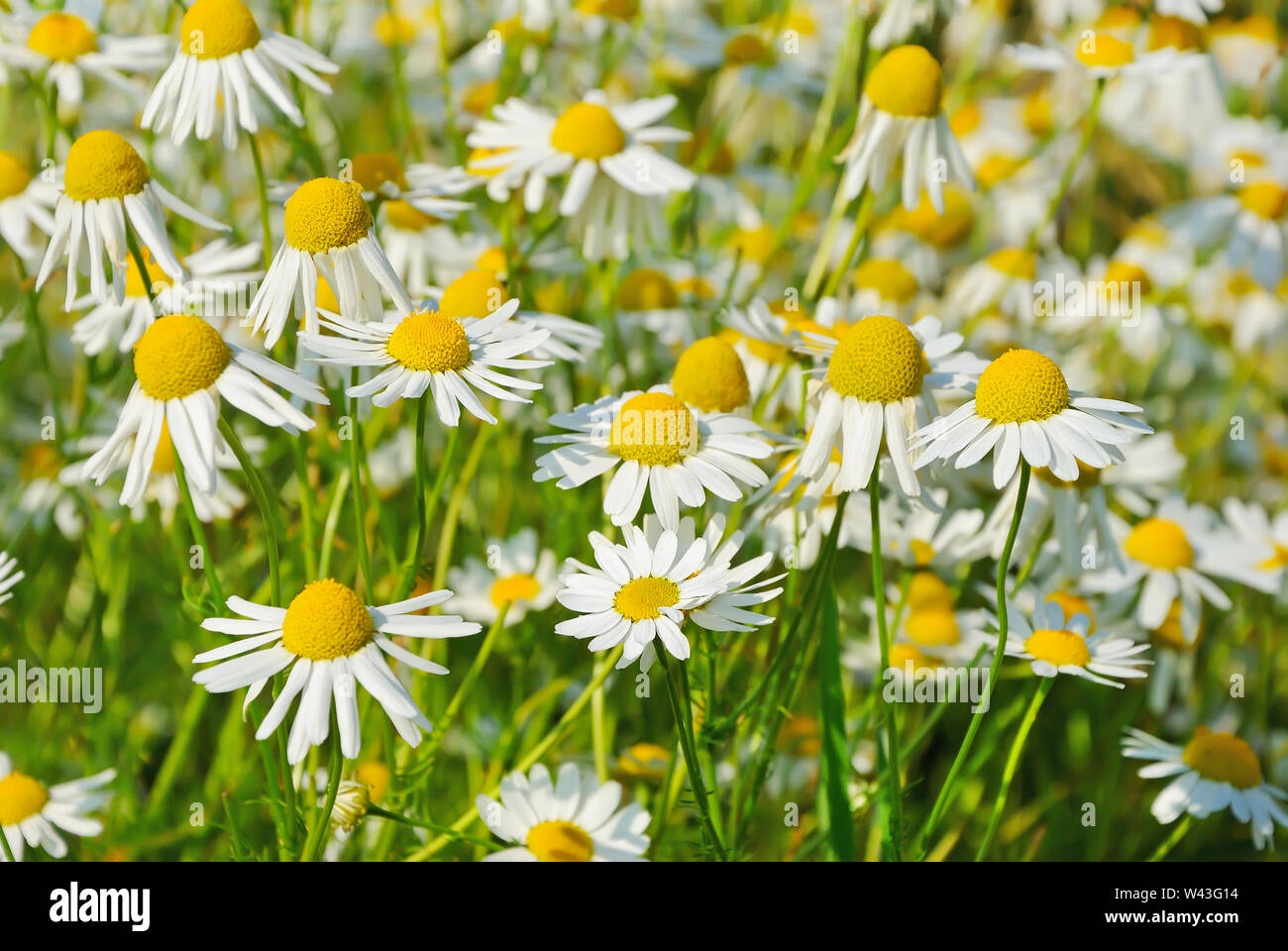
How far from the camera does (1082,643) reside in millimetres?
1076

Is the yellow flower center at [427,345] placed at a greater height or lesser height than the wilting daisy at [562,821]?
greater

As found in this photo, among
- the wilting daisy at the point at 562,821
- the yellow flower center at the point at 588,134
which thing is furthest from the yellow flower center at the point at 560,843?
the yellow flower center at the point at 588,134

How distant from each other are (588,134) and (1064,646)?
76 centimetres

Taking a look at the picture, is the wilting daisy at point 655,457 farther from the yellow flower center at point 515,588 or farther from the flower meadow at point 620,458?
the yellow flower center at point 515,588

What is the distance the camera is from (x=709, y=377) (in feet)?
3.59

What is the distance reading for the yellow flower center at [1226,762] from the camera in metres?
1.19

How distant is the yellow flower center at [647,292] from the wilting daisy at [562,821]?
27.8 inches

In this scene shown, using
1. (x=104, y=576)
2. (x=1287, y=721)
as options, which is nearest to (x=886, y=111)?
(x=104, y=576)

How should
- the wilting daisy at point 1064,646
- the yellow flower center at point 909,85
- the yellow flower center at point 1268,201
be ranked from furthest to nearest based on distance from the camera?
the yellow flower center at point 1268,201 < the yellow flower center at point 909,85 < the wilting daisy at point 1064,646

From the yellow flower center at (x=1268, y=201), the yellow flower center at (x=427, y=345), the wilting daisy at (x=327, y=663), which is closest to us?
the wilting daisy at (x=327, y=663)

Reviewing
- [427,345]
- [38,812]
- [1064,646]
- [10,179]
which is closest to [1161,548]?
[1064,646]

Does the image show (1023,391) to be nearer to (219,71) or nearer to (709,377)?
(709,377)

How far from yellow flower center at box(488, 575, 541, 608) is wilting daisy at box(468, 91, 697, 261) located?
0.39 m

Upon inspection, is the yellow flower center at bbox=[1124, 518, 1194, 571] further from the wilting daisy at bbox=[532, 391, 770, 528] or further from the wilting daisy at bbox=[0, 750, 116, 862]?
the wilting daisy at bbox=[0, 750, 116, 862]
